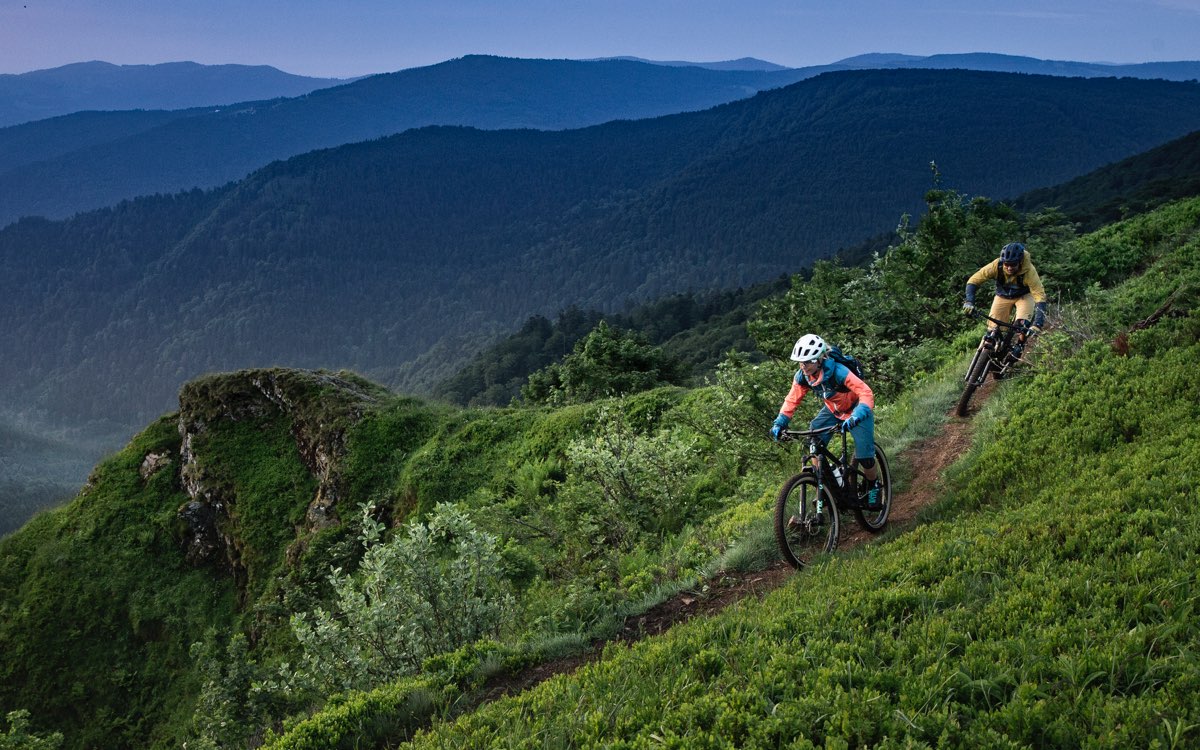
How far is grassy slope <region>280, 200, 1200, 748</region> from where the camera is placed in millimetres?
4074

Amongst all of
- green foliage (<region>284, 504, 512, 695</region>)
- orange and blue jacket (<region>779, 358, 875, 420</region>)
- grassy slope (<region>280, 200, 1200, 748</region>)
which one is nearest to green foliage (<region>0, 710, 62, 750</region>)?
green foliage (<region>284, 504, 512, 695</region>)

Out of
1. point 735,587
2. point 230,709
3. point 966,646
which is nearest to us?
point 966,646

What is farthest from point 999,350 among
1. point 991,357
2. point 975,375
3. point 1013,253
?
point 1013,253

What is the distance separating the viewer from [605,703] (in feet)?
16.4

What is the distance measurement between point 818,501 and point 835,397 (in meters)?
1.18

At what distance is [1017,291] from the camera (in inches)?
409

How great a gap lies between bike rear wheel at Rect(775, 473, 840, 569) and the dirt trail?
205mm

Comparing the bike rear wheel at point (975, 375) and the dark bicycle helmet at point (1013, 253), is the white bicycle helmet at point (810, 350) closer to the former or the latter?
the bike rear wheel at point (975, 375)

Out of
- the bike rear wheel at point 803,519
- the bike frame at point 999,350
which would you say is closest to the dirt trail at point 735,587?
the bike rear wheel at point 803,519

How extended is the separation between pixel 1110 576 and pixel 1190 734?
1.56 m

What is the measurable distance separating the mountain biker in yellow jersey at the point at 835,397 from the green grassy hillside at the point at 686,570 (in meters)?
0.92

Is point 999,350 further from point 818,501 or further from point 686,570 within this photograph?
point 686,570

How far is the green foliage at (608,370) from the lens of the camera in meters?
26.8

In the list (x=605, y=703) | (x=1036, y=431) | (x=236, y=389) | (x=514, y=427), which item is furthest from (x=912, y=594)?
(x=236, y=389)
